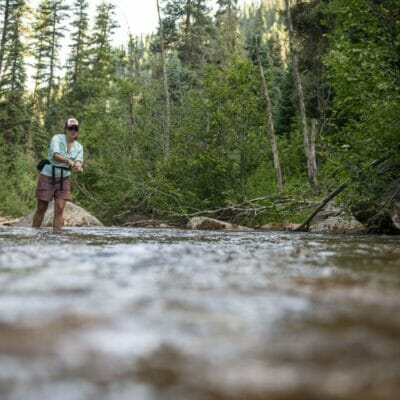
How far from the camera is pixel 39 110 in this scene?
4706cm

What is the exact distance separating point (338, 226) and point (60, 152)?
537 cm

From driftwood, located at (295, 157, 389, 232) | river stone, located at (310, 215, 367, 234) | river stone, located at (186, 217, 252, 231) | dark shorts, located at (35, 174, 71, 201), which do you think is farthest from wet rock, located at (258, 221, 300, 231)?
dark shorts, located at (35, 174, 71, 201)

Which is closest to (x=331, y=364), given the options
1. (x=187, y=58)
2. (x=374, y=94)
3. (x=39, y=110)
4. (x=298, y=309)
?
(x=298, y=309)

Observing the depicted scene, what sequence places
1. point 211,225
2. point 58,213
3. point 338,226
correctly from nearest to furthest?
1. point 58,213
2. point 338,226
3. point 211,225

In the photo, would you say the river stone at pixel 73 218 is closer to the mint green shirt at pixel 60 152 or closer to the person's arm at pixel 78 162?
the mint green shirt at pixel 60 152

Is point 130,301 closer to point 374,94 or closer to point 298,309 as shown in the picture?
point 298,309

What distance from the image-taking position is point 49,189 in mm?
8695

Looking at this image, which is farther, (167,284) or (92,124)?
(92,124)

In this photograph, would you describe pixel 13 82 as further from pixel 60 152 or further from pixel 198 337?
pixel 198 337

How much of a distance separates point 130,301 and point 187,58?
41654 mm

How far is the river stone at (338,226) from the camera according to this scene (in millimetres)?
9261

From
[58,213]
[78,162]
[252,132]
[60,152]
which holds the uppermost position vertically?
[252,132]

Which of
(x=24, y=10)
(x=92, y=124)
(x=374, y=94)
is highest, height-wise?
(x=24, y=10)

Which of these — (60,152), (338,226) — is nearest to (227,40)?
(338,226)
